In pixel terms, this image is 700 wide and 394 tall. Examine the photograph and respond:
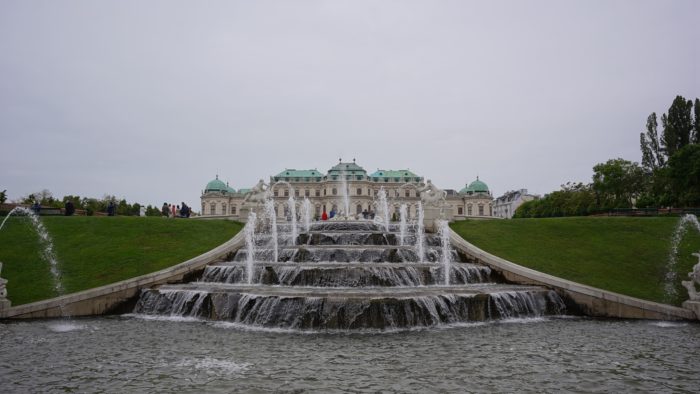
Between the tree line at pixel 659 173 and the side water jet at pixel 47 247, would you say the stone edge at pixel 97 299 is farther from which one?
the tree line at pixel 659 173

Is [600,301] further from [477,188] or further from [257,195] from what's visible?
[477,188]

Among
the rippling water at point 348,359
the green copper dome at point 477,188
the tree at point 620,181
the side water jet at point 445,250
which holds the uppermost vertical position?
the green copper dome at point 477,188

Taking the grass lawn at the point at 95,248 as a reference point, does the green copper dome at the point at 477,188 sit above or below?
above

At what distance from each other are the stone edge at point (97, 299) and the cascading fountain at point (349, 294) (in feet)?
2.27

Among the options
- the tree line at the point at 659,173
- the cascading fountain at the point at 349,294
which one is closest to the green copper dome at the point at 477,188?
the tree line at the point at 659,173

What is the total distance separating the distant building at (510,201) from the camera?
463ft

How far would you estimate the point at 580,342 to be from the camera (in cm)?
1318

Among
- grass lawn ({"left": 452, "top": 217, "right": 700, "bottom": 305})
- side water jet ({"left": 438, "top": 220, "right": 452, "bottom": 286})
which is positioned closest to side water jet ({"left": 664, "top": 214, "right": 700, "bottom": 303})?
grass lawn ({"left": 452, "top": 217, "right": 700, "bottom": 305})

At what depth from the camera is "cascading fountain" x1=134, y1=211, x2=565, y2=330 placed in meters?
15.1

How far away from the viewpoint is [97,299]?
59.0 ft

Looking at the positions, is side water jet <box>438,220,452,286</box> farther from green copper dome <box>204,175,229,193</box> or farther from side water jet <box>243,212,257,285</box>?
green copper dome <box>204,175,229,193</box>

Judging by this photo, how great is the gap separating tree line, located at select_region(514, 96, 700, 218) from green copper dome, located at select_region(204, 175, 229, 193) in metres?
71.9

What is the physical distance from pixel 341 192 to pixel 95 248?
77015mm

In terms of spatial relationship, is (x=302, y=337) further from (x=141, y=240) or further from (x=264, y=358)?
(x=141, y=240)
